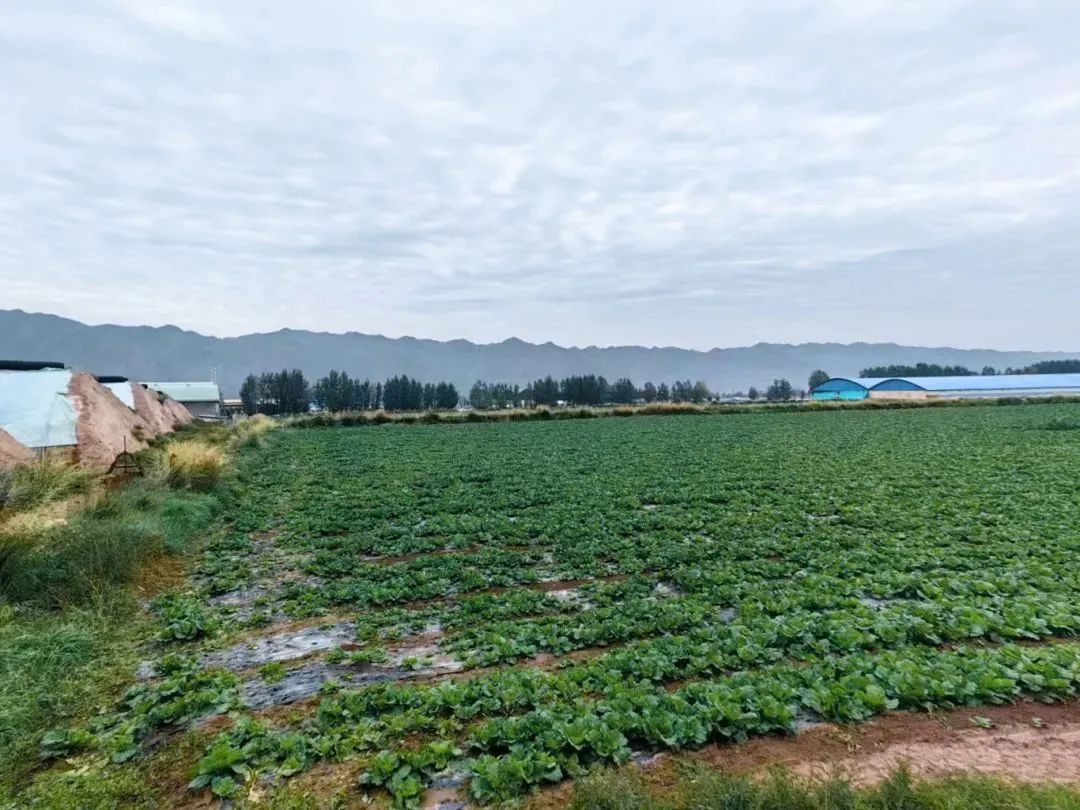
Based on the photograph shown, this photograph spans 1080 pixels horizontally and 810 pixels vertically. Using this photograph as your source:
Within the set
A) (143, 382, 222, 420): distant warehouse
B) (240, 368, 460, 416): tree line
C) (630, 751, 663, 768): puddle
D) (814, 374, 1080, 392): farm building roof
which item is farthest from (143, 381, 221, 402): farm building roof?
(814, 374, 1080, 392): farm building roof

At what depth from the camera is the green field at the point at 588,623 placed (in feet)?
14.8

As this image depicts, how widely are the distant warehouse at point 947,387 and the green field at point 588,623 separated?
95.7 m

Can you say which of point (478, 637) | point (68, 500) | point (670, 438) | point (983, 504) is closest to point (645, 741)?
point (478, 637)

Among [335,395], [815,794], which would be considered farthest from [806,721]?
[335,395]

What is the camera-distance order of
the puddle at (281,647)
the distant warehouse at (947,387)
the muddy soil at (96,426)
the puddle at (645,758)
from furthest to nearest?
the distant warehouse at (947,387)
the muddy soil at (96,426)
the puddle at (281,647)
the puddle at (645,758)

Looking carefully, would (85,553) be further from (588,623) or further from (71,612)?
(588,623)

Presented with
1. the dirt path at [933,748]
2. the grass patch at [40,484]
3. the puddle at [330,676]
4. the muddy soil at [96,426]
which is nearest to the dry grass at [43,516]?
the grass patch at [40,484]

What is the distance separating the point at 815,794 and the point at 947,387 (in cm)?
12034

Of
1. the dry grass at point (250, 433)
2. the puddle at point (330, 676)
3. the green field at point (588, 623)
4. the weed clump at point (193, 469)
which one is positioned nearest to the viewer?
the green field at point (588, 623)

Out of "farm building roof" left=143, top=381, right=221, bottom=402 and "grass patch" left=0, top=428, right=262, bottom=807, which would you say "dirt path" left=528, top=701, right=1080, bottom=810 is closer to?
"grass patch" left=0, top=428, right=262, bottom=807

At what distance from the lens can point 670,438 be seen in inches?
1224

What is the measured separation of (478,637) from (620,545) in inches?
176

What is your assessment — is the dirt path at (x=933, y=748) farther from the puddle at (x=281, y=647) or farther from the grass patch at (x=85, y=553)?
the grass patch at (x=85, y=553)

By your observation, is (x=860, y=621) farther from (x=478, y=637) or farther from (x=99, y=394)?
(x=99, y=394)
